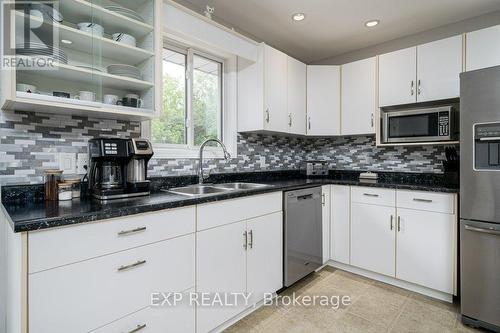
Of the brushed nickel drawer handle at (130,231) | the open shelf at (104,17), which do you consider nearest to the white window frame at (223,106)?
the open shelf at (104,17)

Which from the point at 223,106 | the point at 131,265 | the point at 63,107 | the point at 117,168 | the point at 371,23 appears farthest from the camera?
the point at 223,106

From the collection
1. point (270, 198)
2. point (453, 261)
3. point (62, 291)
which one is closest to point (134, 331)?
point (62, 291)

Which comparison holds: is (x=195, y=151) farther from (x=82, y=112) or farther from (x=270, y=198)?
(x=82, y=112)

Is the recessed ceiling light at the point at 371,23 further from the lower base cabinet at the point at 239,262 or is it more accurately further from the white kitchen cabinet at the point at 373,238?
the lower base cabinet at the point at 239,262

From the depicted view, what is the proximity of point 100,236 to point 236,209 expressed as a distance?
85 cm

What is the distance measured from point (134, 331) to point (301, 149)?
279 cm

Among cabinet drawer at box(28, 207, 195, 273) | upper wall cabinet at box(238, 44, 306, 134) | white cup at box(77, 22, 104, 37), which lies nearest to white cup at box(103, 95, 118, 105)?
white cup at box(77, 22, 104, 37)

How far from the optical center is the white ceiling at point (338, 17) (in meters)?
2.23

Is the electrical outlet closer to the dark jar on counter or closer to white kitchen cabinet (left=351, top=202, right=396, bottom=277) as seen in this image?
the dark jar on counter

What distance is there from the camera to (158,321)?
4.41ft

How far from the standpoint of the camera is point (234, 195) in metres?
1.72

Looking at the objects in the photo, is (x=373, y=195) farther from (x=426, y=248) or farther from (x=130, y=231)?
(x=130, y=231)

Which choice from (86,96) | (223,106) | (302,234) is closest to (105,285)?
(86,96)

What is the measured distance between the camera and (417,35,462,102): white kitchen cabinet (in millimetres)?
2219
